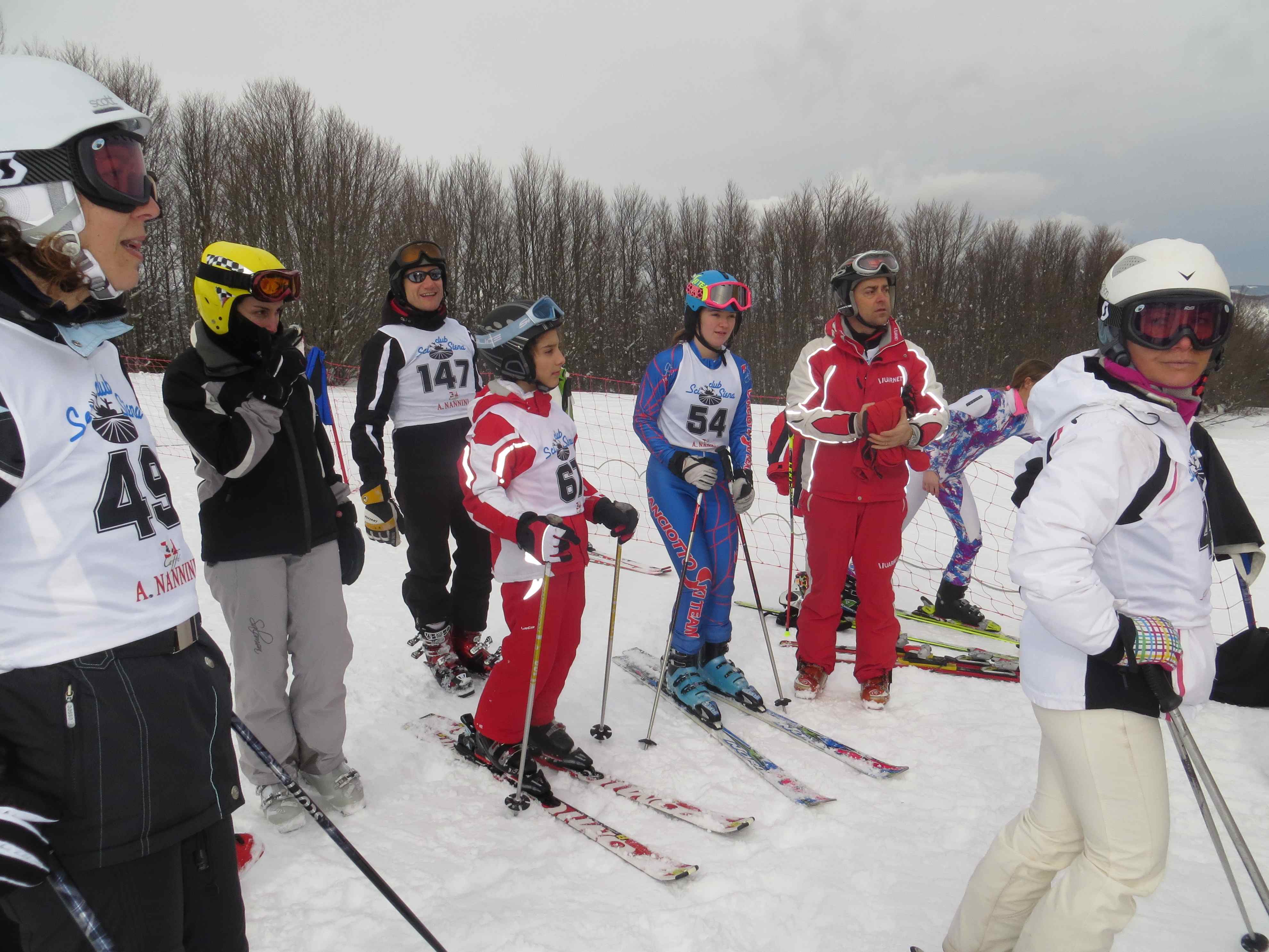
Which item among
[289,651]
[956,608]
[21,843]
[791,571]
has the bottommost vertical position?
[956,608]

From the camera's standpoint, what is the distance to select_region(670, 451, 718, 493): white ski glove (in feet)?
13.1

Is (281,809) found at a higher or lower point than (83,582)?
lower

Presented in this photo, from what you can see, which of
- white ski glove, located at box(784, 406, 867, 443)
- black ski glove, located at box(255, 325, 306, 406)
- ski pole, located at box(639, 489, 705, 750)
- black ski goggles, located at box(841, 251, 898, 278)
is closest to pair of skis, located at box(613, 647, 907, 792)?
ski pole, located at box(639, 489, 705, 750)

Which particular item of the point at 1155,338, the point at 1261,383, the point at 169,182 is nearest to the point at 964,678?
the point at 1155,338

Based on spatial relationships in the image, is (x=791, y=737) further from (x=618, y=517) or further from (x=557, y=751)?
(x=618, y=517)

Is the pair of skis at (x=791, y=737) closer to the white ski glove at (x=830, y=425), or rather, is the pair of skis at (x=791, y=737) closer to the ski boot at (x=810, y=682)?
the ski boot at (x=810, y=682)

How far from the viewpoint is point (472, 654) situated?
456 centimetres

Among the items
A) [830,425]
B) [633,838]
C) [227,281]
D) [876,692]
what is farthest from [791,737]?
[227,281]

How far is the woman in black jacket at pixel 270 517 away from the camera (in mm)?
2691

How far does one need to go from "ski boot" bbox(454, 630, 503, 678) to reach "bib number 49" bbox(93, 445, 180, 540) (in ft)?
10.1

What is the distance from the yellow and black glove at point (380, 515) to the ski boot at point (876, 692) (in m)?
2.66

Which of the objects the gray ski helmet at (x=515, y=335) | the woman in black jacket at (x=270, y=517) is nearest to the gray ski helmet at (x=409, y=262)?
the gray ski helmet at (x=515, y=335)

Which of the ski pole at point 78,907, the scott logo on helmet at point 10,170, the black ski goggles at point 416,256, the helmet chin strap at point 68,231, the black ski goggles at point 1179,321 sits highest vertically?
the black ski goggles at point 416,256

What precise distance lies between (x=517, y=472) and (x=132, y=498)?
1867 millimetres
